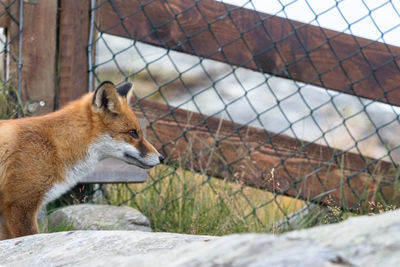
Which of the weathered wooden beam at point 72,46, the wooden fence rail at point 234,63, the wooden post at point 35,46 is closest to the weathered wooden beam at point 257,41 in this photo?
the wooden fence rail at point 234,63

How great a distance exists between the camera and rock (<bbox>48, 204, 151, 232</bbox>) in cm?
446

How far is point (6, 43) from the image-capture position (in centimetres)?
494

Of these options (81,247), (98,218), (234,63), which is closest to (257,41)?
(234,63)

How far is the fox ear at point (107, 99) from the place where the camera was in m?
4.46

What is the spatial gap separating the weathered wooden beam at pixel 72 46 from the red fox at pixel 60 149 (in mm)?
375

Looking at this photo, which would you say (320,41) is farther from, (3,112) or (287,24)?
(3,112)

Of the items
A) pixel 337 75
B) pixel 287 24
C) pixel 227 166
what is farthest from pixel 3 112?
pixel 337 75

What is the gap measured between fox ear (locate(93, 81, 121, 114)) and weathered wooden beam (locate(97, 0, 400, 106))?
76cm

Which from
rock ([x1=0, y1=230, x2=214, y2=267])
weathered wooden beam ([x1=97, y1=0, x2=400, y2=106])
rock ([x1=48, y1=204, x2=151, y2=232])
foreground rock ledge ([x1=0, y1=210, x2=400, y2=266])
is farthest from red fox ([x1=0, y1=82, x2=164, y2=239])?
foreground rock ledge ([x1=0, y1=210, x2=400, y2=266])

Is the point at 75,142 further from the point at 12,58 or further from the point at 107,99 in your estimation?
the point at 12,58

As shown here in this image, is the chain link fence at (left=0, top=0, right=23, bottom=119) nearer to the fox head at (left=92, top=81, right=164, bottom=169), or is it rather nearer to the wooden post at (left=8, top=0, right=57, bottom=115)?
the wooden post at (left=8, top=0, right=57, bottom=115)

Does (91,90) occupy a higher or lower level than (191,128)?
higher

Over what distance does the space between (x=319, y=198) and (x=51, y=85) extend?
7.80 ft

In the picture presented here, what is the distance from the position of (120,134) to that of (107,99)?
28cm
